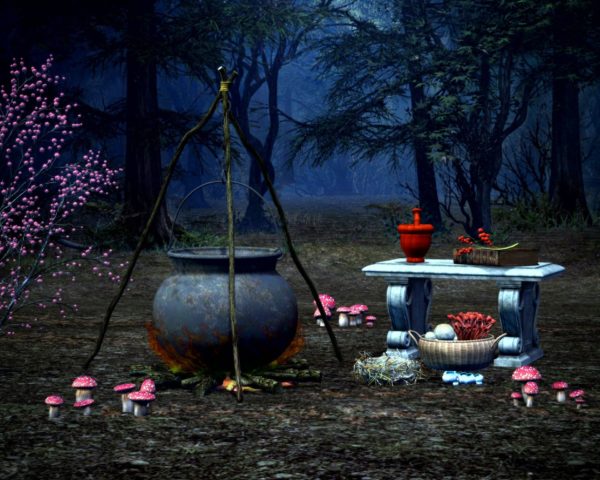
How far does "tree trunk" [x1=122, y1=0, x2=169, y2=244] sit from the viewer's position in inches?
738

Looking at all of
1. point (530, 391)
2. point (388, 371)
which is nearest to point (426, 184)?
point (388, 371)

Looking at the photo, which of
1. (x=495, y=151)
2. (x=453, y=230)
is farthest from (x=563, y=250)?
(x=453, y=230)

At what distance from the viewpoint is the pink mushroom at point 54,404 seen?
6660mm

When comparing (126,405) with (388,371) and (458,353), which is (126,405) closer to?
(388,371)

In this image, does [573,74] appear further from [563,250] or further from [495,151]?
[563,250]

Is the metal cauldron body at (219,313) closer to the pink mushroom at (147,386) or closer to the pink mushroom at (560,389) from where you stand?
the pink mushroom at (147,386)

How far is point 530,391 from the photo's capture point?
6.93m

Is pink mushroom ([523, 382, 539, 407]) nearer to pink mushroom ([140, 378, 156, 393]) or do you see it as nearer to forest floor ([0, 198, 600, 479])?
forest floor ([0, 198, 600, 479])

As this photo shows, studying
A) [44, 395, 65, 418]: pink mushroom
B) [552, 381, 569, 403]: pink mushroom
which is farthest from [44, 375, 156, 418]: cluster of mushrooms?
[552, 381, 569, 403]: pink mushroom

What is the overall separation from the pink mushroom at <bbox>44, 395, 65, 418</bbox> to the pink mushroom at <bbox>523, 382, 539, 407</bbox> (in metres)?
3.52

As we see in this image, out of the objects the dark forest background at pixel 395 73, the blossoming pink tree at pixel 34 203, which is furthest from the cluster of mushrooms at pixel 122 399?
the dark forest background at pixel 395 73

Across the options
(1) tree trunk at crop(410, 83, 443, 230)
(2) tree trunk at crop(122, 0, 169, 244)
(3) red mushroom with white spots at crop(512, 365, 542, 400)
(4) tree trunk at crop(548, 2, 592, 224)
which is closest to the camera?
(3) red mushroom with white spots at crop(512, 365, 542, 400)

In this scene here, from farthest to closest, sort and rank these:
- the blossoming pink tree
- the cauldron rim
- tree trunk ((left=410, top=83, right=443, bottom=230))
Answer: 1. tree trunk ((left=410, top=83, right=443, bottom=230))
2. the blossoming pink tree
3. the cauldron rim

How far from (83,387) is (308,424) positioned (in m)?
1.79
